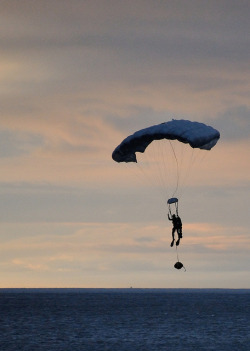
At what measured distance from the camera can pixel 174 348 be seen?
81.6 metres

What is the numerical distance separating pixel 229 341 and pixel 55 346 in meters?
22.9

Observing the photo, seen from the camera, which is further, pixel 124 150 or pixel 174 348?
pixel 174 348

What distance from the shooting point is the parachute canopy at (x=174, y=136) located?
39.9 m

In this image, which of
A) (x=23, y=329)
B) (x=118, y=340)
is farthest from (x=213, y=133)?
(x=23, y=329)

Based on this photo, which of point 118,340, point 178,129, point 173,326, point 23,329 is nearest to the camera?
point 178,129

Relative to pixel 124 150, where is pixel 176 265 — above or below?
below

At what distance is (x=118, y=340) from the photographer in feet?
300

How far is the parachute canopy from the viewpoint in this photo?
3991 centimetres

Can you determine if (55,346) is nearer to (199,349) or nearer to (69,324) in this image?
(199,349)

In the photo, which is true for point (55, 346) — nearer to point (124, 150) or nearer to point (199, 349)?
point (199, 349)

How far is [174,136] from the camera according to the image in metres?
40.3

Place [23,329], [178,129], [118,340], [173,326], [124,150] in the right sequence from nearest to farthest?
[178,129]
[124,150]
[118,340]
[23,329]
[173,326]

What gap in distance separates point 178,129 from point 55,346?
50.0 meters

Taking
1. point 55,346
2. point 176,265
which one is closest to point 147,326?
point 55,346
